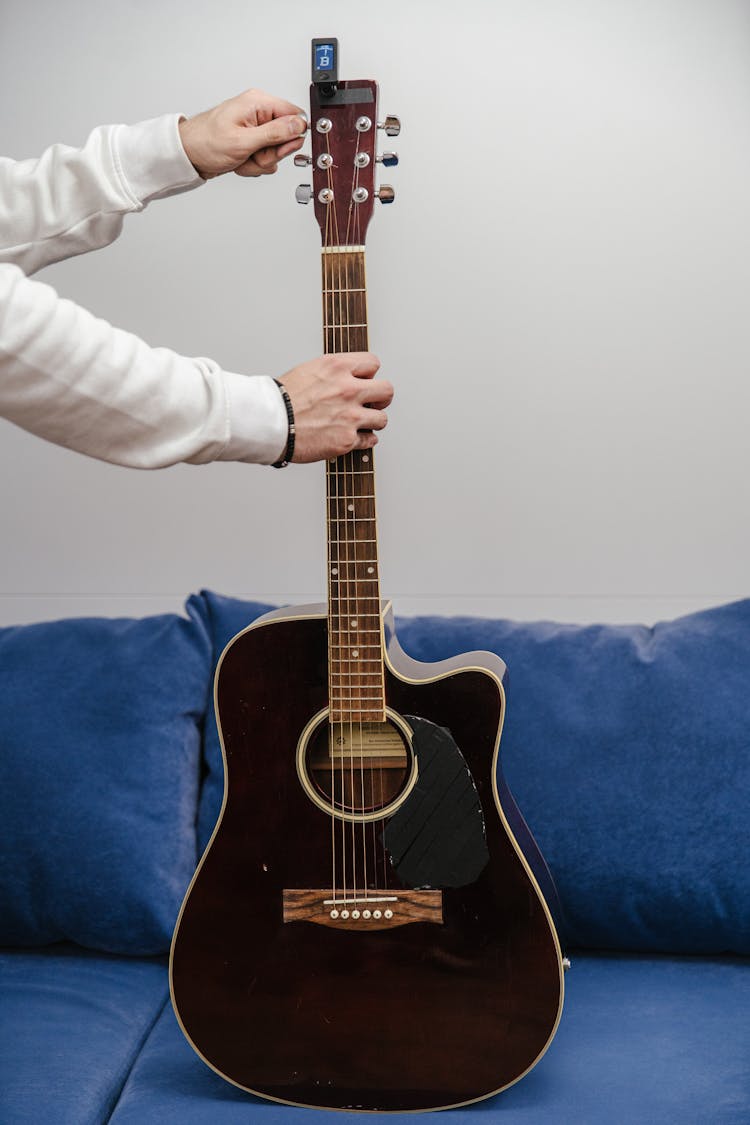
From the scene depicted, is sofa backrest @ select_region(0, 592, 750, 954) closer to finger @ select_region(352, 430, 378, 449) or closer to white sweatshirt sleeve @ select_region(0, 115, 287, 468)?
finger @ select_region(352, 430, 378, 449)

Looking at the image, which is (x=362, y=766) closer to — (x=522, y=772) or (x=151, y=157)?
(x=522, y=772)

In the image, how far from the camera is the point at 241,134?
1298 millimetres

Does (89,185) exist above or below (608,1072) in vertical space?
above

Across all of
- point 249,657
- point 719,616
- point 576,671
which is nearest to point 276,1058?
point 249,657

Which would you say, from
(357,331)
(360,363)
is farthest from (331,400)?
(357,331)

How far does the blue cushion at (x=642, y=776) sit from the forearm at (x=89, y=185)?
83 centimetres

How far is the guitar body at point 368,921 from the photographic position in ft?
4.12

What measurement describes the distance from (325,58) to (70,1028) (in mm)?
1275

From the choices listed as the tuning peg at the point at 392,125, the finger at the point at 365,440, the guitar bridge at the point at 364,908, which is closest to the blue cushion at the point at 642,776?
the guitar bridge at the point at 364,908

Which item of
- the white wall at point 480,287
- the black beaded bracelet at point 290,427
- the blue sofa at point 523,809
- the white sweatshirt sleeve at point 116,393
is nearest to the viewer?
the white sweatshirt sleeve at point 116,393

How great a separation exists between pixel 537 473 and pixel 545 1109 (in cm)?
114

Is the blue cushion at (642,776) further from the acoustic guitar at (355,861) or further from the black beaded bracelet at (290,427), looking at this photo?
the black beaded bracelet at (290,427)

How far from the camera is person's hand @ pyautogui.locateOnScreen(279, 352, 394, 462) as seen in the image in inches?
46.8

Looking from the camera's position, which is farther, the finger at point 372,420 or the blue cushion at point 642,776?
the blue cushion at point 642,776
